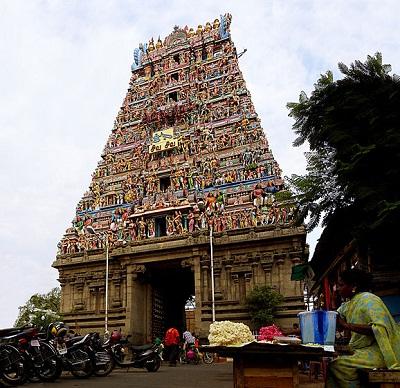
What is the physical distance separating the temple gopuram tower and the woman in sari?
17108 mm

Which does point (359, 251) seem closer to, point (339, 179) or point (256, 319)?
point (339, 179)

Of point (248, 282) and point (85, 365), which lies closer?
point (85, 365)

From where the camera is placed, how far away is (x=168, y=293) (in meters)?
27.0

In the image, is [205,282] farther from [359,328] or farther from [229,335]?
[359,328]

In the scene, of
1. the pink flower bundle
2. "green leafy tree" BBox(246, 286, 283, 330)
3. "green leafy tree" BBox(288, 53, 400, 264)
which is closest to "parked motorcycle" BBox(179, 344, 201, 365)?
"green leafy tree" BBox(246, 286, 283, 330)

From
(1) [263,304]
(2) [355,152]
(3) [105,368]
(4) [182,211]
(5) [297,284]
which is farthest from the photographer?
(4) [182,211]

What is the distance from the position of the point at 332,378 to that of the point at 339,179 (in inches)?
207

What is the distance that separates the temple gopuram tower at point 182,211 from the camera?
21766 mm

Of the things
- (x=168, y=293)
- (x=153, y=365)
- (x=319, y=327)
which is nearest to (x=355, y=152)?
(x=319, y=327)

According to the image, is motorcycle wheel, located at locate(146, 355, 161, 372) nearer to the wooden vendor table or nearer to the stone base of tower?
the stone base of tower

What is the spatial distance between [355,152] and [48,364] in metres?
7.55

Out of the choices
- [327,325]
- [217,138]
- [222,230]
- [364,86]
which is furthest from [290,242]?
[327,325]

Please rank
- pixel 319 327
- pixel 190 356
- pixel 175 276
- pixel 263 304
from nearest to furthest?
pixel 319 327 → pixel 190 356 → pixel 263 304 → pixel 175 276

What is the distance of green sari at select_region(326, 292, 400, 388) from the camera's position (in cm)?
366
